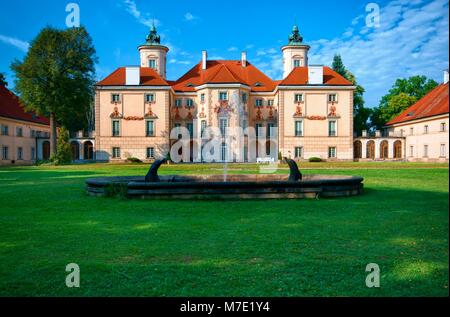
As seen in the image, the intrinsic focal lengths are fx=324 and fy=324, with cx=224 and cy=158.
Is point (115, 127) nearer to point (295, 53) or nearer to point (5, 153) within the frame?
point (5, 153)

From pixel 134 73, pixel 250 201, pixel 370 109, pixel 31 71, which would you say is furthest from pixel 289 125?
pixel 250 201

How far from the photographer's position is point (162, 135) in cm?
4475

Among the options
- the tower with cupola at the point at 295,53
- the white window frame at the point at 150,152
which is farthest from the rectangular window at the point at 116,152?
the tower with cupola at the point at 295,53

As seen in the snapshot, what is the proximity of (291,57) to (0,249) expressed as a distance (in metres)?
53.0

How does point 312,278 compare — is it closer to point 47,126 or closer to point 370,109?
point 47,126

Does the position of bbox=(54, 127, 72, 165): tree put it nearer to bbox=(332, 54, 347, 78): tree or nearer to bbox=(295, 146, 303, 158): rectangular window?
bbox=(295, 146, 303, 158): rectangular window

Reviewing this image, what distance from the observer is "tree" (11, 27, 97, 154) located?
36719 millimetres

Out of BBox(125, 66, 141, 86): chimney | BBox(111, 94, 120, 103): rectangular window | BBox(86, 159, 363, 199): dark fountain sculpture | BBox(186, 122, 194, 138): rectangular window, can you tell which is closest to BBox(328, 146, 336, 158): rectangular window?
BBox(186, 122, 194, 138): rectangular window

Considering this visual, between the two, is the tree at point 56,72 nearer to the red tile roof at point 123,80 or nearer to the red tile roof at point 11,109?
the red tile roof at point 123,80

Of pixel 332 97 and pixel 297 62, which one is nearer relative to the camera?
pixel 332 97

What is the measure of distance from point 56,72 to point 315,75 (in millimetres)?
31908

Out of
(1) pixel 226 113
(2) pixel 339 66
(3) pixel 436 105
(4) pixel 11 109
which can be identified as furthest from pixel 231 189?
(2) pixel 339 66

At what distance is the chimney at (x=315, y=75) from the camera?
4312 centimetres

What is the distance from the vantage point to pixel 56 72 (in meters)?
36.8
